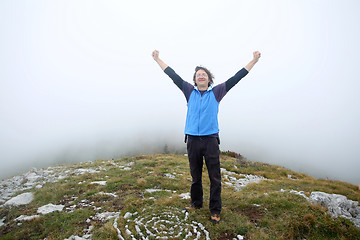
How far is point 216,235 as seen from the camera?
18.3ft

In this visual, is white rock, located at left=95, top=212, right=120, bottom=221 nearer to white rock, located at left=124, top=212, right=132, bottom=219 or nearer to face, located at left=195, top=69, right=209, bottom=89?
white rock, located at left=124, top=212, right=132, bottom=219

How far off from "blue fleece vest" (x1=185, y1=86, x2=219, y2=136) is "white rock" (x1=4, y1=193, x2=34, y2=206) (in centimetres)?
869

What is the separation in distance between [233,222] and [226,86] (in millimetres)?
4522

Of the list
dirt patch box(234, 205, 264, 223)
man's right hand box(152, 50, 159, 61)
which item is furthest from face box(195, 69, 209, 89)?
dirt patch box(234, 205, 264, 223)

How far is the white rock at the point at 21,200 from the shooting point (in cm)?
859

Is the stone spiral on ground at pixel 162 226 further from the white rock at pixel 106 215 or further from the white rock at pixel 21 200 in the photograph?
the white rock at pixel 21 200

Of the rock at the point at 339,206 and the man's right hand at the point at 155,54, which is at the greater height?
the man's right hand at the point at 155,54

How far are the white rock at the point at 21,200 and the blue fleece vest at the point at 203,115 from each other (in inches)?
342

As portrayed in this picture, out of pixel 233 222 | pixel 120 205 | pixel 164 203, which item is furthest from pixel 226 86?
pixel 120 205

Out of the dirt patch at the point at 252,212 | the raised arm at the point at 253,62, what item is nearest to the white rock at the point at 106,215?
the dirt patch at the point at 252,212

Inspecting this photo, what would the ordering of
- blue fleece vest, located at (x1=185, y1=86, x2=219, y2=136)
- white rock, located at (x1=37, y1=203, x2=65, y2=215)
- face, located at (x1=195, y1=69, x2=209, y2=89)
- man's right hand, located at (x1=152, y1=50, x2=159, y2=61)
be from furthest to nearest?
white rock, located at (x1=37, y1=203, x2=65, y2=215) → man's right hand, located at (x1=152, y1=50, x2=159, y2=61) → face, located at (x1=195, y1=69, x2=209, y2=89) → blue fleece vest, located at (x1=185, y1=86, x2=219, y2=136)

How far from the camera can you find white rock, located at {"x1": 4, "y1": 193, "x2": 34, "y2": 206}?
8.59 m

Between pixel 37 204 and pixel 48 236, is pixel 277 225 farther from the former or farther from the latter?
pixel 37 204

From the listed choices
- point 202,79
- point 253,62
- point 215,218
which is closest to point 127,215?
point 215,218
